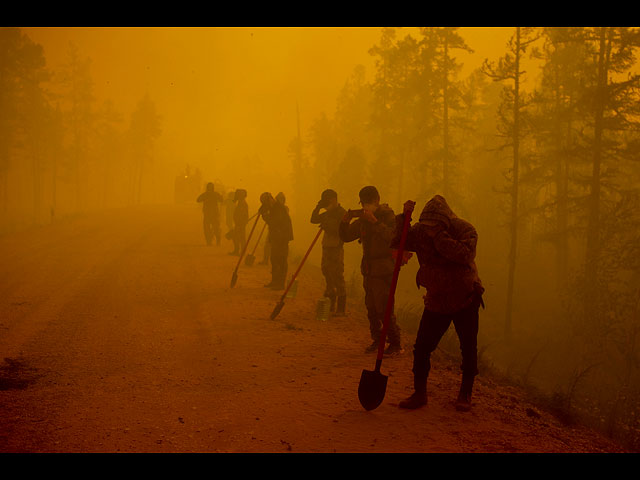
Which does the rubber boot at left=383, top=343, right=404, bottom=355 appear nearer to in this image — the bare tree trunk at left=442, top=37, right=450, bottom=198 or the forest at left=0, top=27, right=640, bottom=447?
the forest at left=0, top=27, right=640, bottom=447

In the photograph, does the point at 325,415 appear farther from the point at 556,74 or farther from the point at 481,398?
the point at 556,74

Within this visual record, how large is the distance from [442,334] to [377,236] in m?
2.32

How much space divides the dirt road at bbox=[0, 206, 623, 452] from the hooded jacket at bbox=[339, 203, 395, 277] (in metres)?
1.54

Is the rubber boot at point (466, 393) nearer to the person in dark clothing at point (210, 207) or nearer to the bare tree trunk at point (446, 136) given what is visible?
the person in dark clothing at point (210, 207)

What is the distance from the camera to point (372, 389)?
202 inches

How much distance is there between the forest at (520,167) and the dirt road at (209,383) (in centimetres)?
179

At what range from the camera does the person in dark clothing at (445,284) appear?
5.05 metres

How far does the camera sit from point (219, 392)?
5.83 metres

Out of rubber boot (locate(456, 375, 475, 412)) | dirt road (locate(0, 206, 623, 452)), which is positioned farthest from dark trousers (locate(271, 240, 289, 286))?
rubber boot (locate(456, 375, 475, 412))

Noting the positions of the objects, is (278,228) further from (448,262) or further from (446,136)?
(446,136)

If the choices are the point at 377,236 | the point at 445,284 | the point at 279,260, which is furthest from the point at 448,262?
the point at 279,260

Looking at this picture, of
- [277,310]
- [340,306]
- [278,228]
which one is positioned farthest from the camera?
[278,228]
